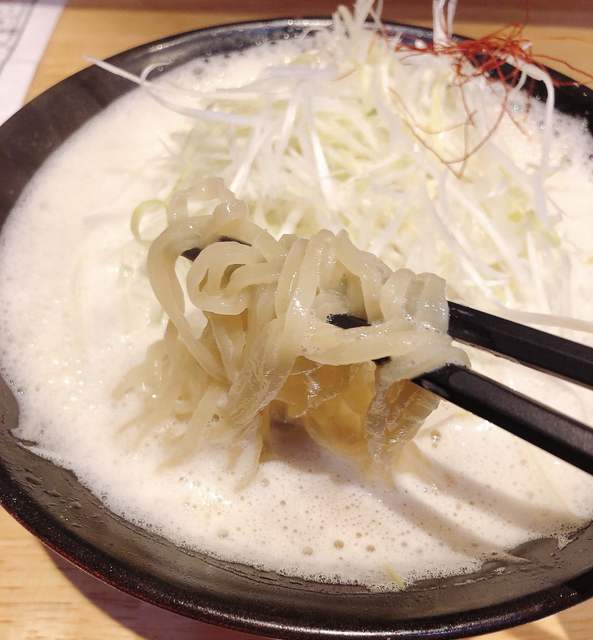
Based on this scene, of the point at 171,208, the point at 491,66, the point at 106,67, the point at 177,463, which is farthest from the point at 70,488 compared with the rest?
the point at 491,66

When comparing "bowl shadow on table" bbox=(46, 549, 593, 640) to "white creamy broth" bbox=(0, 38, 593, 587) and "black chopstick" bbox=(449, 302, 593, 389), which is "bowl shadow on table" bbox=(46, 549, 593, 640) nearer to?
"white creamy broth" bbox=(0, 38, 593, 587)

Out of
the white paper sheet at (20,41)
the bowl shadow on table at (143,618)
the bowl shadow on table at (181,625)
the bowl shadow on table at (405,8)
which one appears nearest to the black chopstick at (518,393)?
the bowl shadow on table at (181,625)

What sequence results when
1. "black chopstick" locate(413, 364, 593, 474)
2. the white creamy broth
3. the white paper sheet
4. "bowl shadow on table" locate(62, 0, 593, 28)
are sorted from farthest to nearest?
"bowl shadow on table" locate(62, 0, 593, 28) < the white paper sheet < the white creamy broth < "black chopstick" locate(413, 364, 593, 474)

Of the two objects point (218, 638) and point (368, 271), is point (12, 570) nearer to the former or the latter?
point (218, 638)

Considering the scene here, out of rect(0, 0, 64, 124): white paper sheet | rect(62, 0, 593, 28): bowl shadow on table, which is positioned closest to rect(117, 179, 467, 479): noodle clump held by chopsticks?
rect(0, 0, 64, 124): white paper sheet

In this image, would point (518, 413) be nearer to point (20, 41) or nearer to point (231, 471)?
point (231, 471)

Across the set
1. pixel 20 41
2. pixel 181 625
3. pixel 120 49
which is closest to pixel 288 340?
pixel 181 625
